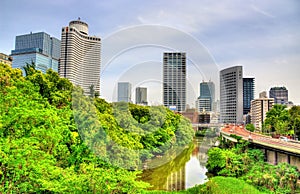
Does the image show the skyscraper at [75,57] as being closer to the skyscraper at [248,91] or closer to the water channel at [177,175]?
the water channel at [177,175]

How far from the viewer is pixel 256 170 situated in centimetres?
1502

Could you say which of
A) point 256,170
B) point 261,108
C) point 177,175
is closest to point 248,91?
point 261,108

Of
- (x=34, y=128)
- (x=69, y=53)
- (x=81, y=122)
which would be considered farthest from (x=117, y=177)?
(x=69, y=53)

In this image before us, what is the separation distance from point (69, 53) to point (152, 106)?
175ft

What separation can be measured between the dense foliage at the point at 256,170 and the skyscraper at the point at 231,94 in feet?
62.1

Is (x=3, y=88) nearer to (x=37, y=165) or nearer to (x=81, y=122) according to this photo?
(x=81, y=122)

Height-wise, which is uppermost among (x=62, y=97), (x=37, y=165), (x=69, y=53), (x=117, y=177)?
(x=69, y=53)

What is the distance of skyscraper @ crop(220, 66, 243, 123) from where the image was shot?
146 ft

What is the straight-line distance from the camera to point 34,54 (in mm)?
85625

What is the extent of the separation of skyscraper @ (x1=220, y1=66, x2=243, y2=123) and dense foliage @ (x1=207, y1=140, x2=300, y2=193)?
62.1 ft

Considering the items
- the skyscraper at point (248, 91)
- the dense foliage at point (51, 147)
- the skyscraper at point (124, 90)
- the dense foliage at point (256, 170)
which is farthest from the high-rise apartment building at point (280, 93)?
the dense foliage at point (51, 147)

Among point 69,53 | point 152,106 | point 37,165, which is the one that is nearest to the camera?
point 37,165

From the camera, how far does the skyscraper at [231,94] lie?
44575mm

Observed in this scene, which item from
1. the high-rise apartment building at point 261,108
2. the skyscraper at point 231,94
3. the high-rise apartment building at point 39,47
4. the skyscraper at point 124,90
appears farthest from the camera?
the high-rise apartment building at point 39,47
